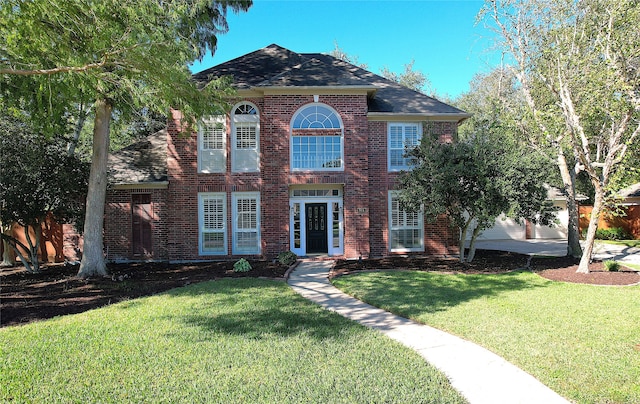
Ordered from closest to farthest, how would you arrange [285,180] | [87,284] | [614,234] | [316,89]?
[87,284]
[316,89]
[285,180]
[614,234]

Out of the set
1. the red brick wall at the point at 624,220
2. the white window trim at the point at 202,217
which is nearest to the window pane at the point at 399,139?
the white window trim at the point at 202,217

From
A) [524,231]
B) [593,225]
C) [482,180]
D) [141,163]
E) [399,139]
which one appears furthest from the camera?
[524,231]

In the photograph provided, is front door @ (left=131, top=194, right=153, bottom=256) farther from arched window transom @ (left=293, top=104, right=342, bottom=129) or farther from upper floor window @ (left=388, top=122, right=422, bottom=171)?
upper floor window @ (left=388, top=122, right=422, bottom=171)

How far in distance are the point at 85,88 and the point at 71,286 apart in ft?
16.5

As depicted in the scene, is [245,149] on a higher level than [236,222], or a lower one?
higher

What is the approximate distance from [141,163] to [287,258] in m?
7.11

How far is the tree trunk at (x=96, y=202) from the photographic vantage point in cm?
1007

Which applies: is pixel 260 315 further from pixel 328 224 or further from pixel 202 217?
pixel 202 217

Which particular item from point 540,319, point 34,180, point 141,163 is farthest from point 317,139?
point 540,319

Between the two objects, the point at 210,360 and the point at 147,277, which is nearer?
the point at 210,360

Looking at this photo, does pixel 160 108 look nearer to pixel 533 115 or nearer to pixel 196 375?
pixel 196 375

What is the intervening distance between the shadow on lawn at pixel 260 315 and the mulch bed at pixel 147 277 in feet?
4.98

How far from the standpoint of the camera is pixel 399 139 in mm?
13664

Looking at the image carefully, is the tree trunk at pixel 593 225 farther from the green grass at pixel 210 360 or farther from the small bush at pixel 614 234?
the small bush at pixel 614 234
